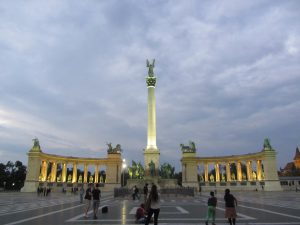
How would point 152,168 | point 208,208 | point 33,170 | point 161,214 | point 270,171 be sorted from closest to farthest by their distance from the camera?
point 208,208 → point 161,214 → point 152,168 → point 270,171 → point 33,170

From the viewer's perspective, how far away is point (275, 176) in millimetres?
73750

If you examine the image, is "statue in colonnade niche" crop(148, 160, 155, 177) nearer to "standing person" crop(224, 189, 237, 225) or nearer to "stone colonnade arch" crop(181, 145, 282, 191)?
"stone colonnade arch" crop(181, 145, 282, 191)

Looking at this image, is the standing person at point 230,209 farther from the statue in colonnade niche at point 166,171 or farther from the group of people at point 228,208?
the statue in colonnade niche at point 166,171

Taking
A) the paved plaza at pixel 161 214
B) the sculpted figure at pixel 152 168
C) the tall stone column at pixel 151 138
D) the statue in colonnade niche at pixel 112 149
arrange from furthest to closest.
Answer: the statue in colonnade niche at pixel 112 149
the tall stone column at pixel 151 138
the sculpted figure at pixel 152 168
the paved plaza at pixel 161 214

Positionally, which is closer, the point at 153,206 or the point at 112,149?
the point at 153,206

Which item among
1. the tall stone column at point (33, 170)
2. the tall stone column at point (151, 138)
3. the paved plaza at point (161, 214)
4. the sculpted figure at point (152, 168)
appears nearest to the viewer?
the paved plaza at point (161, 214)

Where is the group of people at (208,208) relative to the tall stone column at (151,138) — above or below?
below

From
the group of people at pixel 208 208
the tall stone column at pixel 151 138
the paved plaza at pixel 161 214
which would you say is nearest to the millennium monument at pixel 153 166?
the tall stone column at pixel 151 138

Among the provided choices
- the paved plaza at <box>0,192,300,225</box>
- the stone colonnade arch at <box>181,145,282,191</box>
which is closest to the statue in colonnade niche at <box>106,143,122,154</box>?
the stone colonnade arch at <box>181,145,282,191</box>

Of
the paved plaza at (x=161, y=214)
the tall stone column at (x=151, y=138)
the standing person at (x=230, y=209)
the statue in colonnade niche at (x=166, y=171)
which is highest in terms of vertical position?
the tall stone column at (x=151, y=138)

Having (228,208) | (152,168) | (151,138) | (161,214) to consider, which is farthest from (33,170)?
(228,208)

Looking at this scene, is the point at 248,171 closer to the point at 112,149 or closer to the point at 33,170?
the point at 112,149

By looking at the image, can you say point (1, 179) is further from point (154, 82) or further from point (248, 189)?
point (248, 189)

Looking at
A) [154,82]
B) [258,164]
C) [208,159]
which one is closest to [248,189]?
[258,164]
